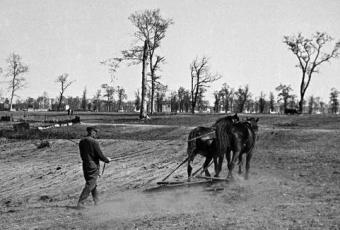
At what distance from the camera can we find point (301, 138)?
71.7ft

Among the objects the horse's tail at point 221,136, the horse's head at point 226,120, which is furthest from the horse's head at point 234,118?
the horse's tail at point 221,136

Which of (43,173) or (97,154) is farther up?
(97,154)

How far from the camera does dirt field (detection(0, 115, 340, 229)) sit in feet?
29.5

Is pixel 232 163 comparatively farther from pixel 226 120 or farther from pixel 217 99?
pixel 217 99

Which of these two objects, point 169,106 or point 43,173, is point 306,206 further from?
point 169,106

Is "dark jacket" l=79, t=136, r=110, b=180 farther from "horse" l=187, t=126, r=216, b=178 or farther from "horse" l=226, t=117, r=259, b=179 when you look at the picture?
"horse" l=226, t=117, r=259, b=179

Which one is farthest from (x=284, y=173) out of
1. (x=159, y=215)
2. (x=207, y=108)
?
(x=207, y=108)

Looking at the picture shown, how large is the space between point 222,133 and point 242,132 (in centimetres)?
102

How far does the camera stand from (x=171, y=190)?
12125 mm

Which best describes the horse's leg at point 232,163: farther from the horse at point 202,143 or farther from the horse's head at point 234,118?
the horse's head at point 234,118

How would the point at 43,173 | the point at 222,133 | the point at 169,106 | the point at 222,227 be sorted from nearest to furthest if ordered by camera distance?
the point at 222,227 → the point at 222,133 → the point at 43,173 → the point at 169,106

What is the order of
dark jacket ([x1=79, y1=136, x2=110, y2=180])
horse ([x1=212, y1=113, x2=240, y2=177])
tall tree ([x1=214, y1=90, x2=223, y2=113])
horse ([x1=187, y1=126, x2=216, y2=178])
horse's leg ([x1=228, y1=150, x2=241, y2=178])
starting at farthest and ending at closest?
tall tree ([x1=214, y1=90, x2=223, y2=113])
horse ([x1=187, y1=126, x2=216, y2=178])
horse's leg ([x1=228, y1=150, x2=241, y2=178])
horse ([x1=212, y1=113, x2=240, y2=177])
dark jacket ([x1=79, y1=136, x2=110, y2=180])

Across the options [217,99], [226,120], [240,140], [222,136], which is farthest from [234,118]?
[217,99]

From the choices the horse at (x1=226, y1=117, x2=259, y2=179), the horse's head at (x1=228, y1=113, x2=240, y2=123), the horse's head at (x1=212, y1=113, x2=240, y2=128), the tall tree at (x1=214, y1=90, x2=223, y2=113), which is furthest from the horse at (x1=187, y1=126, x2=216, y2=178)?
the tall tree at (x1=214, y1=90, x2=223, y2=113)
